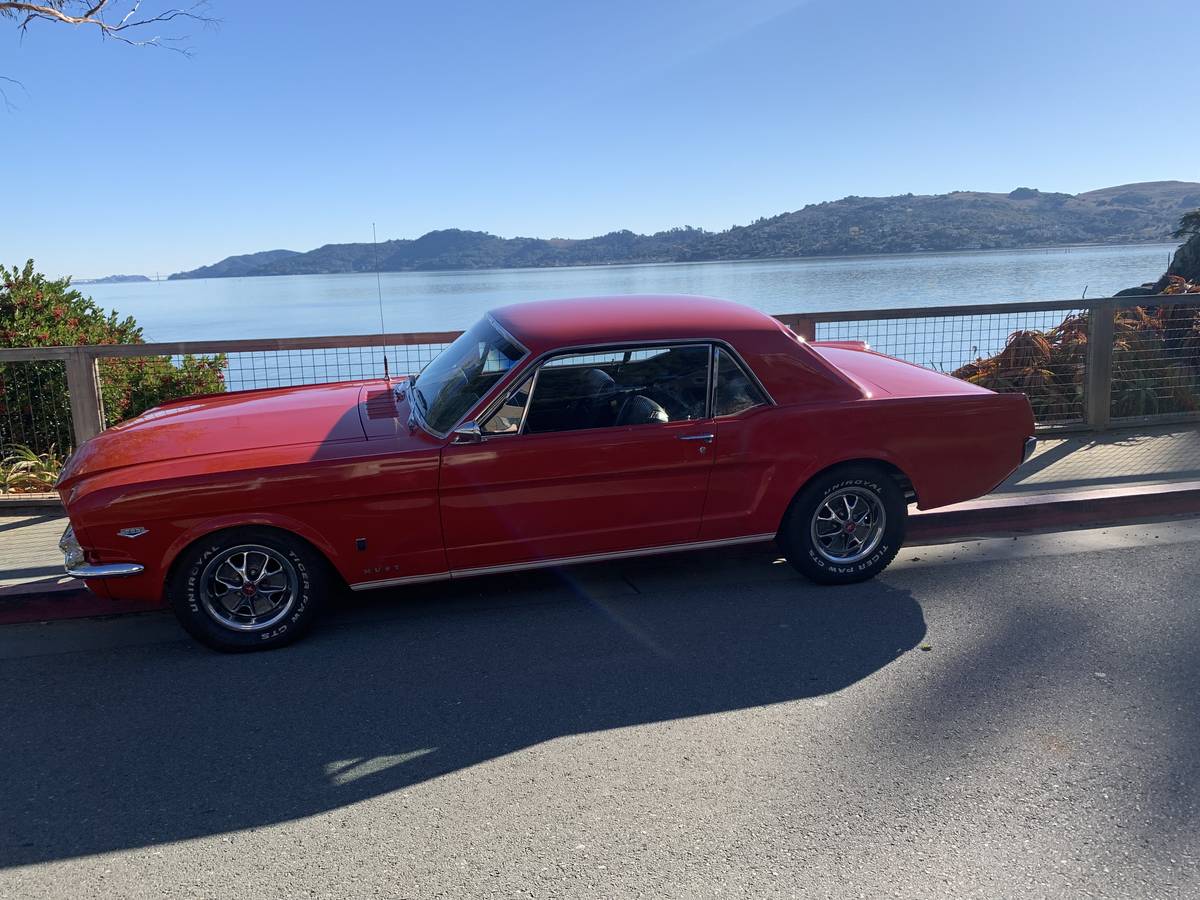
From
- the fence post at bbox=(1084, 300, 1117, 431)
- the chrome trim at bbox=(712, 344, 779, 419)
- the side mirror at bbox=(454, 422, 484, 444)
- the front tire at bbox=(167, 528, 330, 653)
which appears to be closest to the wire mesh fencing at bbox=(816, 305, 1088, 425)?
the fence post at bbox=(1084, 300, 1117, 431)

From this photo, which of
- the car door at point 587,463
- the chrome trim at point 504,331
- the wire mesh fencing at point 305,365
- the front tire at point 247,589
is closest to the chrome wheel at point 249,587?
the front tire at point 247,589

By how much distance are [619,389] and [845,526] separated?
1537mm

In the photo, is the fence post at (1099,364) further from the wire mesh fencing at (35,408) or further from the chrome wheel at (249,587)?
the wire mesh fencing at (35,408)

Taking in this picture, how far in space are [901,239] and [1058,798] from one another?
1899 cm

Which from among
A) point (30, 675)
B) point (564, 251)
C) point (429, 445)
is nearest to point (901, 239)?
point (564, 251)

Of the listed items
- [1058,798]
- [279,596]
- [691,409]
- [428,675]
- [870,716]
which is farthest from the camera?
[691,409]

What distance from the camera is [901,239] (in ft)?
67.3

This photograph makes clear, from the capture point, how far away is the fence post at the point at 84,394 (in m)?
6.90

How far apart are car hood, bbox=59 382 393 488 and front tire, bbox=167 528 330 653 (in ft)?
1.62

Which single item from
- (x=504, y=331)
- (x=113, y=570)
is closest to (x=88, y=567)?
(x=113, y=570)

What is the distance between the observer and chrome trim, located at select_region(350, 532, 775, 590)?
15.3ft

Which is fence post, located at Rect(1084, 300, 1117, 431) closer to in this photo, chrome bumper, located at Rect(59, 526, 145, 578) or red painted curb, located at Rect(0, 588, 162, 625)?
chrome bumper, located at Rect(59, 526, 145, 578)

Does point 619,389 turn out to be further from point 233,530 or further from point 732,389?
point 233,530

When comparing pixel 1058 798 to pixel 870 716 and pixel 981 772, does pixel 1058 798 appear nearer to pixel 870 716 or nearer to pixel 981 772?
pixel 981 772
